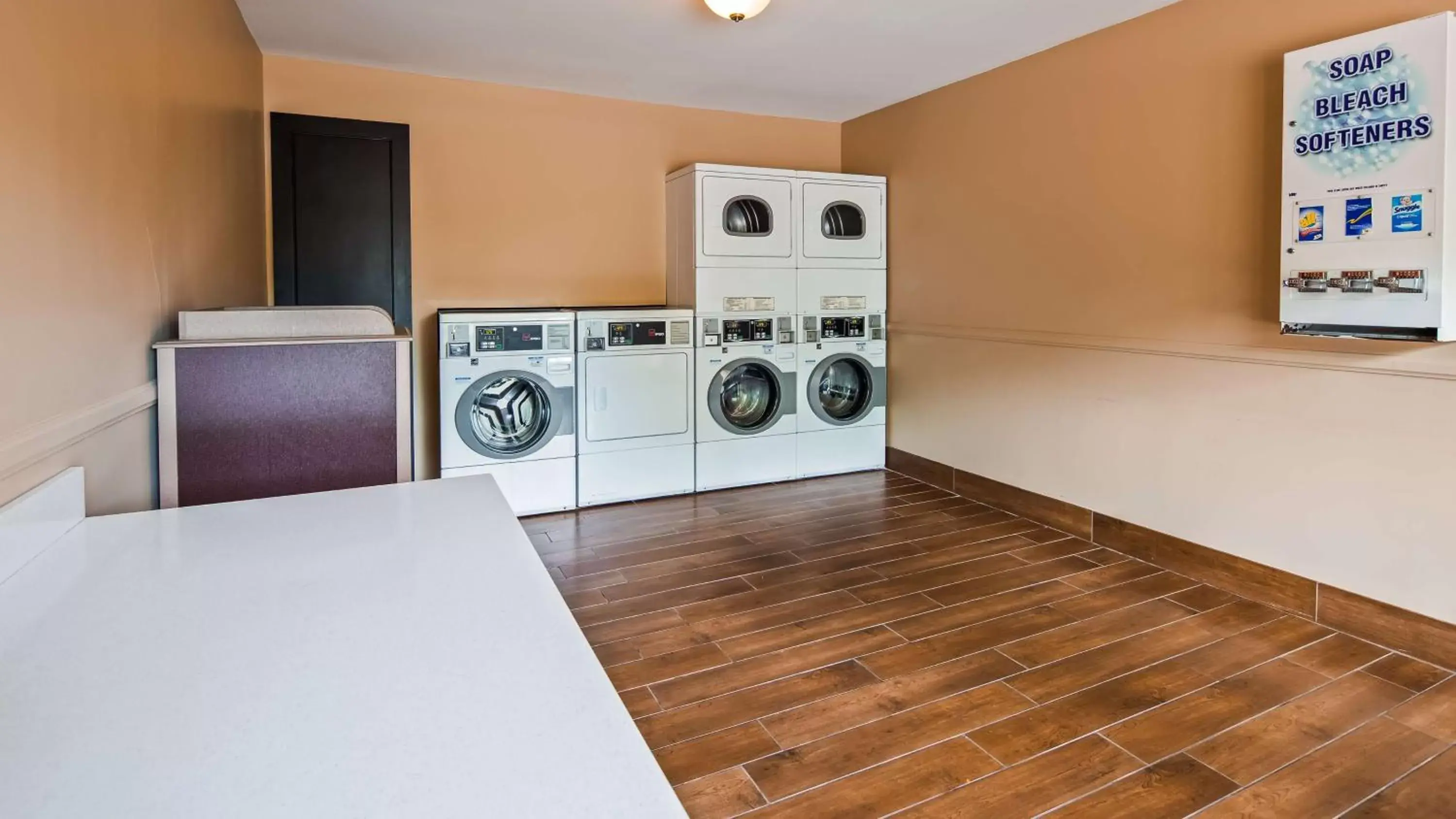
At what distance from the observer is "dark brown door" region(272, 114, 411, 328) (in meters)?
4.29

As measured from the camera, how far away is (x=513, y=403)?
176 inches

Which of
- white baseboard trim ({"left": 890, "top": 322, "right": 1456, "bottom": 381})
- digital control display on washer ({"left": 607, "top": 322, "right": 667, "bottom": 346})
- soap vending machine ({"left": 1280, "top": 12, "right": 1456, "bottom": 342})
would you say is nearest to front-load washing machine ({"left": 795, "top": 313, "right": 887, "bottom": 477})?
white baseboard trim ({"left": 890, "top": 322, "right": 1456, "bottom": 381})

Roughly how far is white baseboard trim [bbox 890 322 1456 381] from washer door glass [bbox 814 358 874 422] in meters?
0.75

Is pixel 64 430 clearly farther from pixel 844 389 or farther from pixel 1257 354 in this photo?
pixel 844 389

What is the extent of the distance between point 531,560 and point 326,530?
0.41 metres

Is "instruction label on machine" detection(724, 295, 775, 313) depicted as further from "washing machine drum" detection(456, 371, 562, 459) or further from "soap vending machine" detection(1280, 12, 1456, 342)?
"soap vending machine" detection(1280, 12, 1456, 342)

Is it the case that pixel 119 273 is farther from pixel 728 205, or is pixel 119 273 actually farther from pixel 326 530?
pixel 728 205

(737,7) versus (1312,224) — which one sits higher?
(737,7)

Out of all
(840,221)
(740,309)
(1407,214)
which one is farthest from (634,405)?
(1407,214)

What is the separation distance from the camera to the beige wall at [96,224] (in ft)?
4.60

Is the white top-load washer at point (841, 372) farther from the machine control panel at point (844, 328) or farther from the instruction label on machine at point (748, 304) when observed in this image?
the instruction label on machine at point (748, 304)

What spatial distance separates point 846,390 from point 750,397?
2.29ft

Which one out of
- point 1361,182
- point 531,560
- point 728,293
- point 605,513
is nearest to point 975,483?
point 728,293

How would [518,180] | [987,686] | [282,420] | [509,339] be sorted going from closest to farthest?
[282,420] → [987,686] → [509,339] → [518,180]
